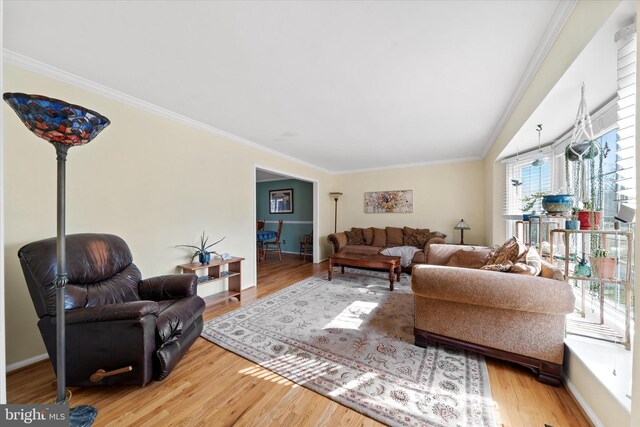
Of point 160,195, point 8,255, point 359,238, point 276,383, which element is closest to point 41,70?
point 160,195

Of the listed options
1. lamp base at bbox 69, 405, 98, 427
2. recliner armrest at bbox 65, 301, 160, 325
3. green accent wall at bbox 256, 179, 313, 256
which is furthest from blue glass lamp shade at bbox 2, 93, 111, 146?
green accent wall at bbox 256, 179, 313, 256

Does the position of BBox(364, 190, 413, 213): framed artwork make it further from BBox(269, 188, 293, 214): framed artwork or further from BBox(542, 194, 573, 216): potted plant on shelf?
BBox(542, 194, 573, 216): potted plant on shelf

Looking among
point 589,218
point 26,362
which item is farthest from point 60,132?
point 589,218

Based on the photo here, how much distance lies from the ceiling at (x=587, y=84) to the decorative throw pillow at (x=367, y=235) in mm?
3314

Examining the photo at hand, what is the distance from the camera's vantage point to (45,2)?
1404 millimetres

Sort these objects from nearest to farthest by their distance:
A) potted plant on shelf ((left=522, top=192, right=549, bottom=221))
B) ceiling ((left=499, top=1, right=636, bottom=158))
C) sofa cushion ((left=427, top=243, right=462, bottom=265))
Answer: ceiling ((left=499, top=1, right=636, bottom=158)), potted plant on shelf ((left=522, top=192, right=549, bottom=221)), sofa cushion ((left=427, top=243, right=462, bottom=265))

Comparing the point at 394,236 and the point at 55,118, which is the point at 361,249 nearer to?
the point at 394,236

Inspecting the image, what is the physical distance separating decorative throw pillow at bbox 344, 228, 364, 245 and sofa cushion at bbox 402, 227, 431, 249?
95 centimetres

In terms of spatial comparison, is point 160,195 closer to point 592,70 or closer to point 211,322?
point 211,322

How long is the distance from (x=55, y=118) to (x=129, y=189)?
151 cm

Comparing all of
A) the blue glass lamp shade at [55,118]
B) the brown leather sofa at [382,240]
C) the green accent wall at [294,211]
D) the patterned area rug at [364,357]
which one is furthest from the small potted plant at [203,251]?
the green accent wall at [294,211]

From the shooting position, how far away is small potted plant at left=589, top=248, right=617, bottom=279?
4.95 ft

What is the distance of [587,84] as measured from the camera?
166 centimetres

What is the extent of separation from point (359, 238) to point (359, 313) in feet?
9.62
